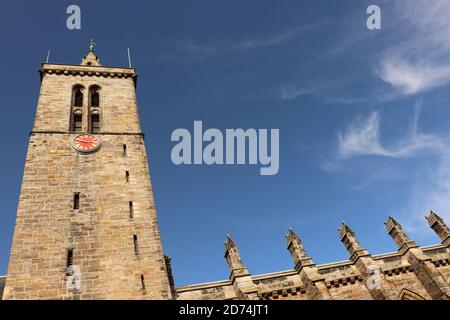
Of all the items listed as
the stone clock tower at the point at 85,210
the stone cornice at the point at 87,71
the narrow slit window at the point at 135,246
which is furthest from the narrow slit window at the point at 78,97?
the narrow slit window at the point at 135,246

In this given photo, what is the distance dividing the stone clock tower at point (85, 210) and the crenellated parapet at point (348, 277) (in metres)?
3.80

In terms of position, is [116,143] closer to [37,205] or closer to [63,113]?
[63,113]

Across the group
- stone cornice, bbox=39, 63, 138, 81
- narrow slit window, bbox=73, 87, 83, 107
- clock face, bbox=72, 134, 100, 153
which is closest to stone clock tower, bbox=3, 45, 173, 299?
clock face, bbox=72, 134, 100, 153

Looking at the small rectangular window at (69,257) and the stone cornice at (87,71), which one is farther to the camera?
the stone cornice at (87,71)

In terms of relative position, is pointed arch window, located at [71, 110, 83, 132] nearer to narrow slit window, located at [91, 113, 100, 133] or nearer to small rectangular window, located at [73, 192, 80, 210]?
narrow slit window, located at [91, 113, 100, 133]

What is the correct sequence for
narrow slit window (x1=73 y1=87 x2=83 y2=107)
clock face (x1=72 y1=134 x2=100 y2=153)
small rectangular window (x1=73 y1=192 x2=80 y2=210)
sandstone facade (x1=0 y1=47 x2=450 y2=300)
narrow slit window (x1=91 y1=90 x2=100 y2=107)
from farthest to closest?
1. narrow slit window (x1=91 y1=90 x2=100 y2=107)
2. narrow slit window (x1=73 y1=87 x2=83 y2=107)
3. clock face (x1=72 y1=134 x2=100 y2=153)
4. small rectangular window (x1=73 y1=192 x2=80 y2=210)
5. sandstone facade (x1=0 y1=47 x2=450 y2=300)

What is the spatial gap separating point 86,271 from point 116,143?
849 centimetres

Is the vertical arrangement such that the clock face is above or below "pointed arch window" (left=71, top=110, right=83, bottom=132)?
below

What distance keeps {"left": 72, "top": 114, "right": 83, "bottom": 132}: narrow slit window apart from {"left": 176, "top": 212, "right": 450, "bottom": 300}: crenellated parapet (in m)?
11.6

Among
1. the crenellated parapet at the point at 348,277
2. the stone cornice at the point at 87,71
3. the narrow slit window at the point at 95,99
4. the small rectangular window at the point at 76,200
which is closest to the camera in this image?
the small rectangular window at the point at 76,200

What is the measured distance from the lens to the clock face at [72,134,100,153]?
21281 mm

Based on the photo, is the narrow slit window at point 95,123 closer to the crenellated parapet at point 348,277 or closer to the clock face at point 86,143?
the clock face at point 86,143

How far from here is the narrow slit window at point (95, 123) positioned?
2389 centimetres
